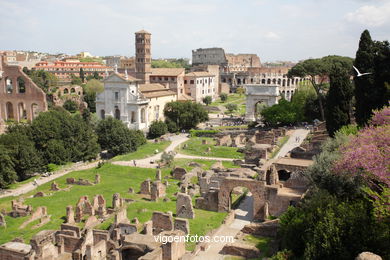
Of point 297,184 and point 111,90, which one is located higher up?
point 111,90

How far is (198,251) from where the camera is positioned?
1877 centimetres

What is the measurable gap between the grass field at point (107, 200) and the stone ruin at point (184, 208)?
558 millimetres

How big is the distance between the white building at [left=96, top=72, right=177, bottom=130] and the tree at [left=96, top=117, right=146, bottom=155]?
32.9 ft

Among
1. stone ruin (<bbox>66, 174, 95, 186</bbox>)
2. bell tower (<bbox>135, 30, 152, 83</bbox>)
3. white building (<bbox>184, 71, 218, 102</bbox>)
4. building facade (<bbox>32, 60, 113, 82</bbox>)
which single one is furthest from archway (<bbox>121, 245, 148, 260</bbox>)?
building facade (<bbox>32, 60, 113, 82</bbox>)

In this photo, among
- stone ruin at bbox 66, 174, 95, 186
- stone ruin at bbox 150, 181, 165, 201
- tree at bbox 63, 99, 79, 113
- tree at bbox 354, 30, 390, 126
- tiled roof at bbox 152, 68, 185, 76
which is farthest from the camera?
tiled roof at bbox 152, 68, 185, 76

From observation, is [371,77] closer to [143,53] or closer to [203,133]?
[203,133]

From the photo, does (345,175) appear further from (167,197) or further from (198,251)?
(167,197)

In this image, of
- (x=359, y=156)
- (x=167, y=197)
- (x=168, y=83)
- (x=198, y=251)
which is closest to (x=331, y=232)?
(x=359, y=156)

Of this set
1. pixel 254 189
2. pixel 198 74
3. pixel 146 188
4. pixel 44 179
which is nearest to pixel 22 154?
pixel 44 179

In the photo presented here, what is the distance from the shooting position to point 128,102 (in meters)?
56.2

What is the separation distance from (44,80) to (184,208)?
69.1 m

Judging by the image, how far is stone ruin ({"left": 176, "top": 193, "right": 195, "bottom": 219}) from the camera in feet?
76.3

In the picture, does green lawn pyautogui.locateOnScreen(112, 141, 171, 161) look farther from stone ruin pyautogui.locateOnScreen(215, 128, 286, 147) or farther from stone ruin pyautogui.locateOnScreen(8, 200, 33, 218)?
stone ruin pyautogui.locateOnScreen(8, 200, 33, 218)

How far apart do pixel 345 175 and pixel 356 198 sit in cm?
121
